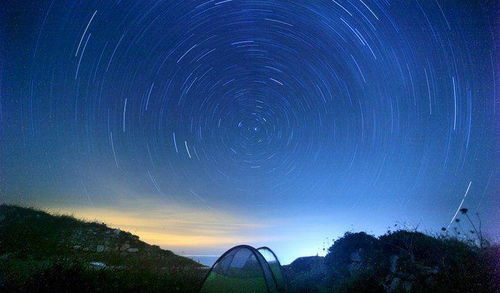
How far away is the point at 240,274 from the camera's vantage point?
1606 centimetres

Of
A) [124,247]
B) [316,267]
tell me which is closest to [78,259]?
[124,247]

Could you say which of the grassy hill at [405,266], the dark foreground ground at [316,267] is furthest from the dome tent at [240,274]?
the grassy hill at [405,266]

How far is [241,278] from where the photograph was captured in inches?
629

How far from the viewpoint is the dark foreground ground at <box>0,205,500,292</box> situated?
12.7m

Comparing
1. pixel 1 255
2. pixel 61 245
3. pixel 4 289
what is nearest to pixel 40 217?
pixel 61 245

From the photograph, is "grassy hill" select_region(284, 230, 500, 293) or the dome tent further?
the dome tent

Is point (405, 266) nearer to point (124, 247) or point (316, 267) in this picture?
point (316, 267)

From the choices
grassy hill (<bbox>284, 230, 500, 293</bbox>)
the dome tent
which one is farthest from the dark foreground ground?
the dome tent

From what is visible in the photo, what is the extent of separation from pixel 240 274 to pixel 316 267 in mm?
8006

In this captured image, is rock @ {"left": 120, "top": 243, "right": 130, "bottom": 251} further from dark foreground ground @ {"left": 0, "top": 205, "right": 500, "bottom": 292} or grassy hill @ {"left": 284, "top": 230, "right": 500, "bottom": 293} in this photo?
grassy hill @ {"left": 284, "top": 230, "right": 500, "bottom": 293}

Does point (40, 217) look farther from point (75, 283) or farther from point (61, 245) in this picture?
point (75, 283)

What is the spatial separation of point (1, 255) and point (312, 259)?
71.9ft

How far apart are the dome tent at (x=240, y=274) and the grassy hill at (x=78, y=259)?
49.4 inches

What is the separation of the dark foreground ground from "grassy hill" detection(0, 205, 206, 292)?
0.04 meters
